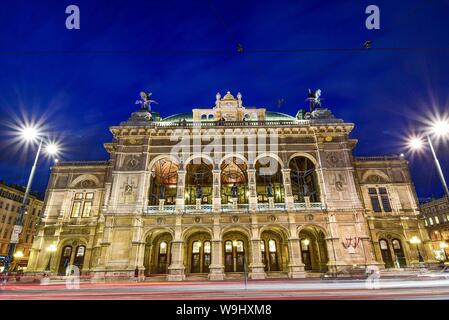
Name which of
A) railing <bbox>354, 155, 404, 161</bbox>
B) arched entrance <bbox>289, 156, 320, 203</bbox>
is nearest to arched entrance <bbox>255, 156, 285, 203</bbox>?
arched entrance <bbox>289, 156, 320, 203</bbox>

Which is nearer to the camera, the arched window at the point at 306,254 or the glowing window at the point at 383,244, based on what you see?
the arched window at the point at 306,254

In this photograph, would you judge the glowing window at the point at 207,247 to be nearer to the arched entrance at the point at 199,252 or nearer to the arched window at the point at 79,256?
the arched entrance at the point at 199,252

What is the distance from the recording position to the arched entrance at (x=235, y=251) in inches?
1030

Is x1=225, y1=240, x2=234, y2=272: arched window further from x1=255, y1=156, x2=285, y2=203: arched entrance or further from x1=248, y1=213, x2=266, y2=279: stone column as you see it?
x1=255, y1=156, x2=285, y2=203: arched entrance

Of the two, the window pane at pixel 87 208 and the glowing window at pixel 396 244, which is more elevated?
the window pane at pixel 87 208

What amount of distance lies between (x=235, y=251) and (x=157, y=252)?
8.39 m

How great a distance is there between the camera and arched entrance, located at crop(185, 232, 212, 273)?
26.3m

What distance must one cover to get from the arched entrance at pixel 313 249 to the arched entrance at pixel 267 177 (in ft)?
17.2

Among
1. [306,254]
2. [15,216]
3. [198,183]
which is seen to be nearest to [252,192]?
[198,183]

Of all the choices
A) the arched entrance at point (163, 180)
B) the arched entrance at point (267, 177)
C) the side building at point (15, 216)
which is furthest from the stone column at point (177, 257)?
the side building at point (15, 216)

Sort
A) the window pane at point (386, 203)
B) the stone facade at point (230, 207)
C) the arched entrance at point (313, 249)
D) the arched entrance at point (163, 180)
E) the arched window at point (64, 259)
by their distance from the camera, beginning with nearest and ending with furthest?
the stone facade at point (230, 207), the arched entrance at point (313, 249), the arched window at point (64, 259), the window pane at point (386, 203), the arched entrance at point (163, 180)

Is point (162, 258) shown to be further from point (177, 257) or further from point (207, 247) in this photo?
point (207, 247)

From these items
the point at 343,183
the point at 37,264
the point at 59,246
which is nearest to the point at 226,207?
the point at 343,183
